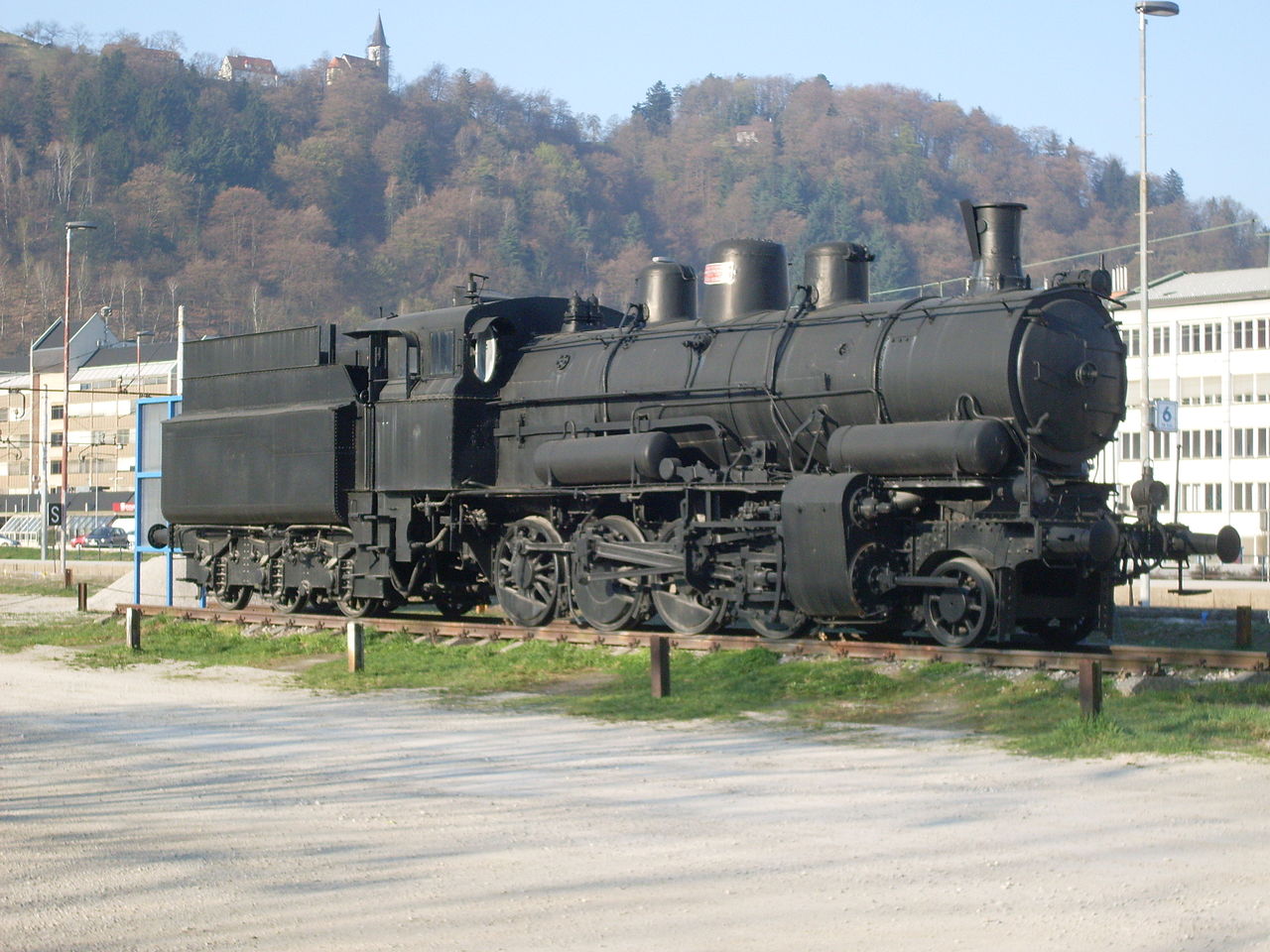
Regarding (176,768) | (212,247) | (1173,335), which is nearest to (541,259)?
(212,247)

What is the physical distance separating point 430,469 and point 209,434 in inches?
206

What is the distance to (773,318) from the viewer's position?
730 inches

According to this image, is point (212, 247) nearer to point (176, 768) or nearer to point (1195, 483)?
point (1195, 483)

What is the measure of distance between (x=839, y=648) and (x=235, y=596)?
41.0 ft

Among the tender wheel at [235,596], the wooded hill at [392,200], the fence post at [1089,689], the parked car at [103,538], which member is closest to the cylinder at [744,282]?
the fence post at [1089,689]

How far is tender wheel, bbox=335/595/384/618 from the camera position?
22375 millimetres

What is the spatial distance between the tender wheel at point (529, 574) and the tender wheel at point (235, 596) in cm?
615

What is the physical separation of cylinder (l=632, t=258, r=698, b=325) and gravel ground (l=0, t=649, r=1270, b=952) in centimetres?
886

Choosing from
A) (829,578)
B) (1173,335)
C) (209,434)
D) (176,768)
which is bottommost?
(176,768)

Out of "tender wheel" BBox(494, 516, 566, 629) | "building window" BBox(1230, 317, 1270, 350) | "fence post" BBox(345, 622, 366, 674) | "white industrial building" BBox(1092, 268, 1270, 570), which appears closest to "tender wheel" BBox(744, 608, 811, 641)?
"tender wheel" BBox(494, 516, 566, 629)

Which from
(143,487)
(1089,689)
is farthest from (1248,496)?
(1089,689)

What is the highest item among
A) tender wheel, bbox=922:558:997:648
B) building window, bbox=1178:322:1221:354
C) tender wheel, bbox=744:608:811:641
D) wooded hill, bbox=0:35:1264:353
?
wooded hill, bbox=0:35:1264:353

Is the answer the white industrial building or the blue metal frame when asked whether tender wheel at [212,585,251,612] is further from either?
the white industrial building

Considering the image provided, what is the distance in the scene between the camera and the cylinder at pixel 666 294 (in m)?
20.6
